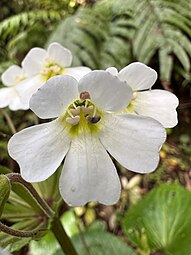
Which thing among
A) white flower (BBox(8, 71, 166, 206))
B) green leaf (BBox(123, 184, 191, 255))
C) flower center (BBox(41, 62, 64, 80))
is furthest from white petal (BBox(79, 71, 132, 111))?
green leaf (BBox(123, 184, 191, 255))

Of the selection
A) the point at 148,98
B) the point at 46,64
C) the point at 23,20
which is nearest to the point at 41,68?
the point at 46,64

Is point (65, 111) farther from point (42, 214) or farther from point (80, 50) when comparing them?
point (80, 50)

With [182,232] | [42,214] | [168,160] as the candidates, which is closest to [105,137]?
[42,214]

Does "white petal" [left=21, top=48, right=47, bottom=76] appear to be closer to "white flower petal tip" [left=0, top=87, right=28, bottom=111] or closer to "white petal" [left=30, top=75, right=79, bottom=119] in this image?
"white flower petal tip" [left=0, top=87, right=28, bottom=111]

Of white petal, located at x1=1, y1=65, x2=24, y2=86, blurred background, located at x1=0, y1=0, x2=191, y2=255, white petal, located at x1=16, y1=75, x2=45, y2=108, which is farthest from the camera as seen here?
blurred background, located at x1=0, y1=0, x2=191, y2=255

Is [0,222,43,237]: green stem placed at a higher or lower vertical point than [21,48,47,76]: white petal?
lower

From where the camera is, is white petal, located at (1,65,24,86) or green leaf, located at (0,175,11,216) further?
white petal, located at (1,65,24,86)
